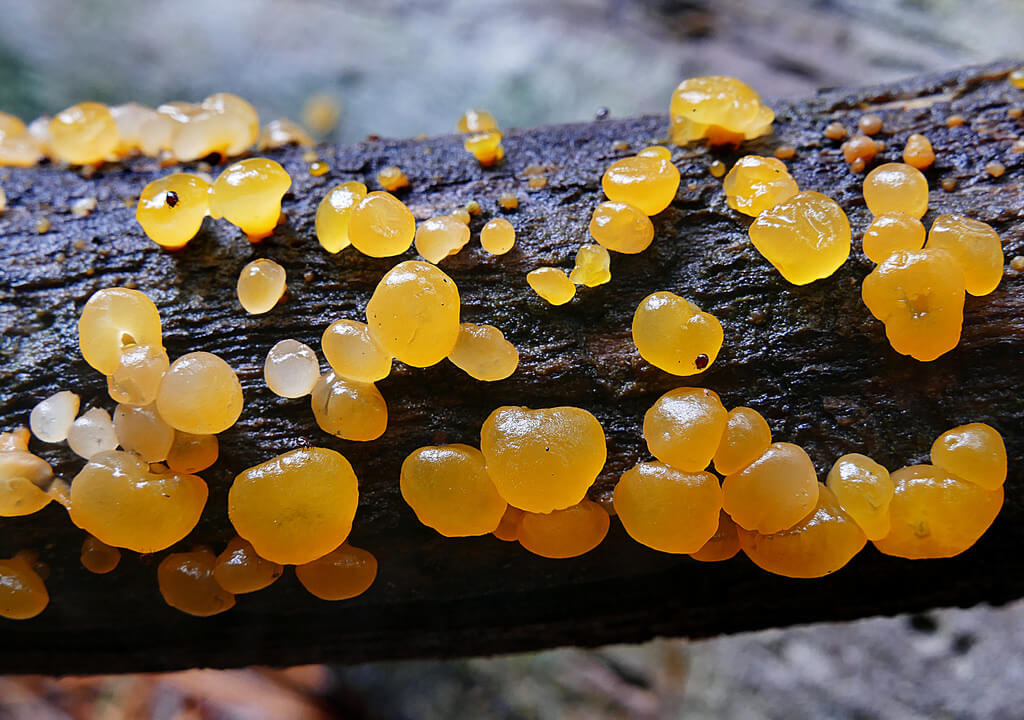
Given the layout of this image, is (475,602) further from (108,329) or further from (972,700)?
(972,700)

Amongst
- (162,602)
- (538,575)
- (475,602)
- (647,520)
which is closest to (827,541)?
(647,520)

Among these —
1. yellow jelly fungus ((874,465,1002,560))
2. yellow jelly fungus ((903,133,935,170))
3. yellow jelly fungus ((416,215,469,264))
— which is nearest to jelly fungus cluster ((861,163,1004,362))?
yellow jelly fungus ((903,133,935,170))

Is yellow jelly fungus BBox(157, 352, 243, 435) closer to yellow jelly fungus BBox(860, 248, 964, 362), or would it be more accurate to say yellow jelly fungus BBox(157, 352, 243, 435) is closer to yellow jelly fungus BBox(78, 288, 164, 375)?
yellow jelly fungus BBox(78, 288, 164, 375)

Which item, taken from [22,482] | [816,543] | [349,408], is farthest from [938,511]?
[22,482]

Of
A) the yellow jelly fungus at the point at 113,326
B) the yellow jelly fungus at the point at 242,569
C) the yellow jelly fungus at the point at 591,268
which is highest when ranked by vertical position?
the yellow jelly fungus at the point at 591,268

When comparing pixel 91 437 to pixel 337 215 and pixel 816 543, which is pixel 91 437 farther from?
pixel 816 543

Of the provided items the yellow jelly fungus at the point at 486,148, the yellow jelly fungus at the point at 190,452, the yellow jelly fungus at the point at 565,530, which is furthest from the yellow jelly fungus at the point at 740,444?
the yellow jelly fungus at the point at 190,452

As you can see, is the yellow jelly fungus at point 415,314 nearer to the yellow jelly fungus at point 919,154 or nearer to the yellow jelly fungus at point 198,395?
the yellow jelly fungus at point 198,395
